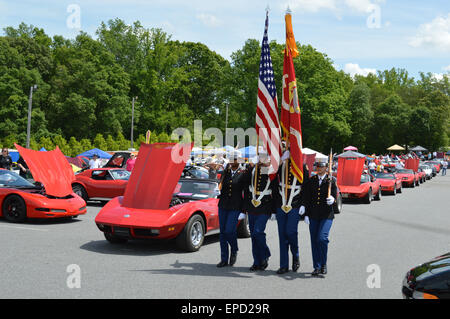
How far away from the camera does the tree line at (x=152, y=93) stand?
5100cm

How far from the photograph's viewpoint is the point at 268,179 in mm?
7477

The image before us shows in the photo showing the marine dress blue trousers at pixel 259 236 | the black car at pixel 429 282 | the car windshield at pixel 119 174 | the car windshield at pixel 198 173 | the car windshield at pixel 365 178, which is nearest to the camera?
the black car at pixel 429 282

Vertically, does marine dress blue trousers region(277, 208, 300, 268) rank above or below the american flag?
below

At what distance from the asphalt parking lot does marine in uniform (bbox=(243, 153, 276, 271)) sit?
287 mm

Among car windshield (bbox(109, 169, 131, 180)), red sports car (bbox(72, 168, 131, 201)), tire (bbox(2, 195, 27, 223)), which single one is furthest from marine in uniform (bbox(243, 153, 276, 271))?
car windshield (bbox(109, 169, 131, 180))

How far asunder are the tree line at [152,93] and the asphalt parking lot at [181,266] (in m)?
34.2

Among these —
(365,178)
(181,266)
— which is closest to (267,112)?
(181,266)

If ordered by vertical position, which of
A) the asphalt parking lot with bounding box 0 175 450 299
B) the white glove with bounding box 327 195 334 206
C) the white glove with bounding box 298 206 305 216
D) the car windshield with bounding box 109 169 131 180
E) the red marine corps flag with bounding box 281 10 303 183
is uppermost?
the red marine corps flag with bounding box 281 10 303 183

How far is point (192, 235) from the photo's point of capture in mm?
8836

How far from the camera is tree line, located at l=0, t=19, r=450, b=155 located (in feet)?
167

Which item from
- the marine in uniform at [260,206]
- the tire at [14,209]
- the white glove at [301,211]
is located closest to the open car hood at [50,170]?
the tire at [14,209]

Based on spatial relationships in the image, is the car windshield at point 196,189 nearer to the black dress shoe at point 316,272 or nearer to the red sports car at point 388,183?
the black dress shoe at point 316,272

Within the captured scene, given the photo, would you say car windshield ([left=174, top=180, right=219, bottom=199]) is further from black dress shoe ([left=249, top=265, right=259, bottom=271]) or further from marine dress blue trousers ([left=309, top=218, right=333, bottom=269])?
marine dress blue trousers ([left=309, top=218, right=333, bottom=269])

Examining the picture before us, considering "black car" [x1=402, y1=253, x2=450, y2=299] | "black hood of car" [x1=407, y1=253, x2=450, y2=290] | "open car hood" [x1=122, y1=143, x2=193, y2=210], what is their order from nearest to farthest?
"black car" [x1=402, y1=253, x2=450, y2=299] < "black hood of car" [x1=407, y1=253, x2=450, y2=290] < "open car hood" [x1=122, y1=143, x2=193, y2=210]
